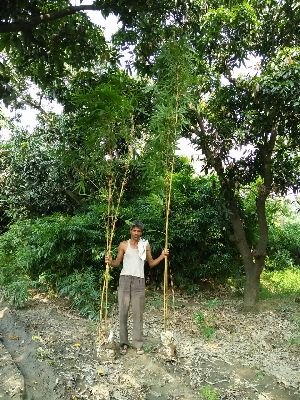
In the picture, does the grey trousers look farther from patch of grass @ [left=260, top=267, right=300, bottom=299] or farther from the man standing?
patch of grass @ [left=260, top=267, right=300, bottom=299]

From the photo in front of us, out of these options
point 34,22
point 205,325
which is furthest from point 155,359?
point 34,22

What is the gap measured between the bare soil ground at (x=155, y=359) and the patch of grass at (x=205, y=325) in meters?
0.02

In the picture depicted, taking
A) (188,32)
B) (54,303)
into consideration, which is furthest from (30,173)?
(188,32)

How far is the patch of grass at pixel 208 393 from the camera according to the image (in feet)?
12.1

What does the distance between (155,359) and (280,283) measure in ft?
17.7

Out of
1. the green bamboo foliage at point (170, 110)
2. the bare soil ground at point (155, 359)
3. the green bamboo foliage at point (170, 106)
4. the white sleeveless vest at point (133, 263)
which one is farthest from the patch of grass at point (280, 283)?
the green bamboo foliage at point (170, 106)

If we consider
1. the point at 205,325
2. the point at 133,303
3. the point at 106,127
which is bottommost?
the point at 205,325

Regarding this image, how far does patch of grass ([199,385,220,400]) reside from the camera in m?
3.68

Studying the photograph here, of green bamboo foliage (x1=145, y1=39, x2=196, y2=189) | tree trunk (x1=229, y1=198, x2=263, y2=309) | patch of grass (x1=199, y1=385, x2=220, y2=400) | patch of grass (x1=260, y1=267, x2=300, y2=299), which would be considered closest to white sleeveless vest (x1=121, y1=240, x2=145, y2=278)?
green bamboo foliage (x1=145, y1=39, x2=196, y2=189)

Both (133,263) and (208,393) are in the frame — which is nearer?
(208,393)

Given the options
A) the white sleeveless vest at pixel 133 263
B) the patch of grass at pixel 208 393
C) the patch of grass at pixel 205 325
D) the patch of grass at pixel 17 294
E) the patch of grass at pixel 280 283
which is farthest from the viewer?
the patch of grass at pixel 280 283

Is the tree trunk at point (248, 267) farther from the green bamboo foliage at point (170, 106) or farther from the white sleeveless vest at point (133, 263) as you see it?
the white sleeveless vest at point (133, 263)

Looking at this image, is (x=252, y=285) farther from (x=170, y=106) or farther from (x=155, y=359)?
(x=170, y=106)

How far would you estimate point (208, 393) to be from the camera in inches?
146
